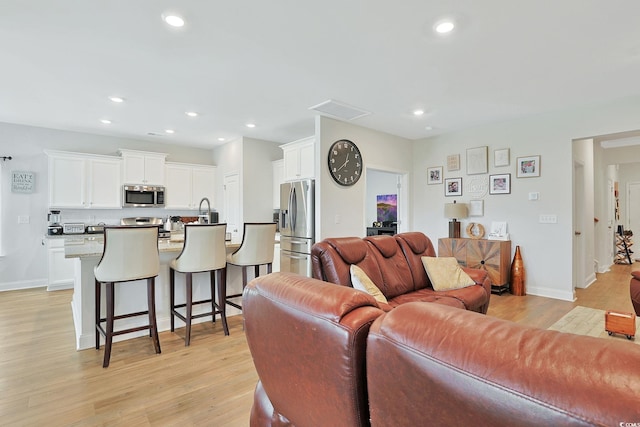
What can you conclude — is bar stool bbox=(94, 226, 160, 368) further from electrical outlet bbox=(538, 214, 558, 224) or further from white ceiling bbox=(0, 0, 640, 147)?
electrical outlet bbox=(538, 214, 558, 224)

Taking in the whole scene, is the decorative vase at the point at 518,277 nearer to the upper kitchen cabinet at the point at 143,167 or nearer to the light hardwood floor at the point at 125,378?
the light hardwood floor at the point at 125,378

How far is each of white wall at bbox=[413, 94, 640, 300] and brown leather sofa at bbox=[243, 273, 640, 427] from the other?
4.72 metres

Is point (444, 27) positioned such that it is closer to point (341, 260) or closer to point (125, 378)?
point (341, 260)

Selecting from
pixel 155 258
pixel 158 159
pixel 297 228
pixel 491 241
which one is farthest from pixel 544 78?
pixel 158 159

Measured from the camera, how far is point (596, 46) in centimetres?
→ 273

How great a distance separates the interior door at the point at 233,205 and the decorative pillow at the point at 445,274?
146 inches

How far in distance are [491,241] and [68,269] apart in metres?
6.51

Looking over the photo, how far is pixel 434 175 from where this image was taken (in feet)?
19.2

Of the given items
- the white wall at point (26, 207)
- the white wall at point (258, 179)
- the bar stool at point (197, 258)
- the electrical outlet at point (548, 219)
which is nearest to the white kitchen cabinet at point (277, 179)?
the white wall at point (258, 179)

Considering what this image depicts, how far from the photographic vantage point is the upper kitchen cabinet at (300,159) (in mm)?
4898

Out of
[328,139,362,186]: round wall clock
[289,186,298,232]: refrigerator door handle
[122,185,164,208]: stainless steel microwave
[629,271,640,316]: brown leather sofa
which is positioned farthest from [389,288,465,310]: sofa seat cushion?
[122,185,164,208]: stainless steel microwave

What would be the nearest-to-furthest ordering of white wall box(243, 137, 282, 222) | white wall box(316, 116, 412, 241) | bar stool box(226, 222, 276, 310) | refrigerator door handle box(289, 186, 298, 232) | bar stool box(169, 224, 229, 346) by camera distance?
bar stool box(169, 224, 229, 346)
bar stool box(226, 222, 276, 310)
white wall box(316, 116, 412, 241)
refrigerator door handle box(289, 186, 298, 232)
white wall box(243, 137, 282, 222)

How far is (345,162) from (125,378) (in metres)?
3.69

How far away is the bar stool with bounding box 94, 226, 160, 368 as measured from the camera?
265 centimetres
